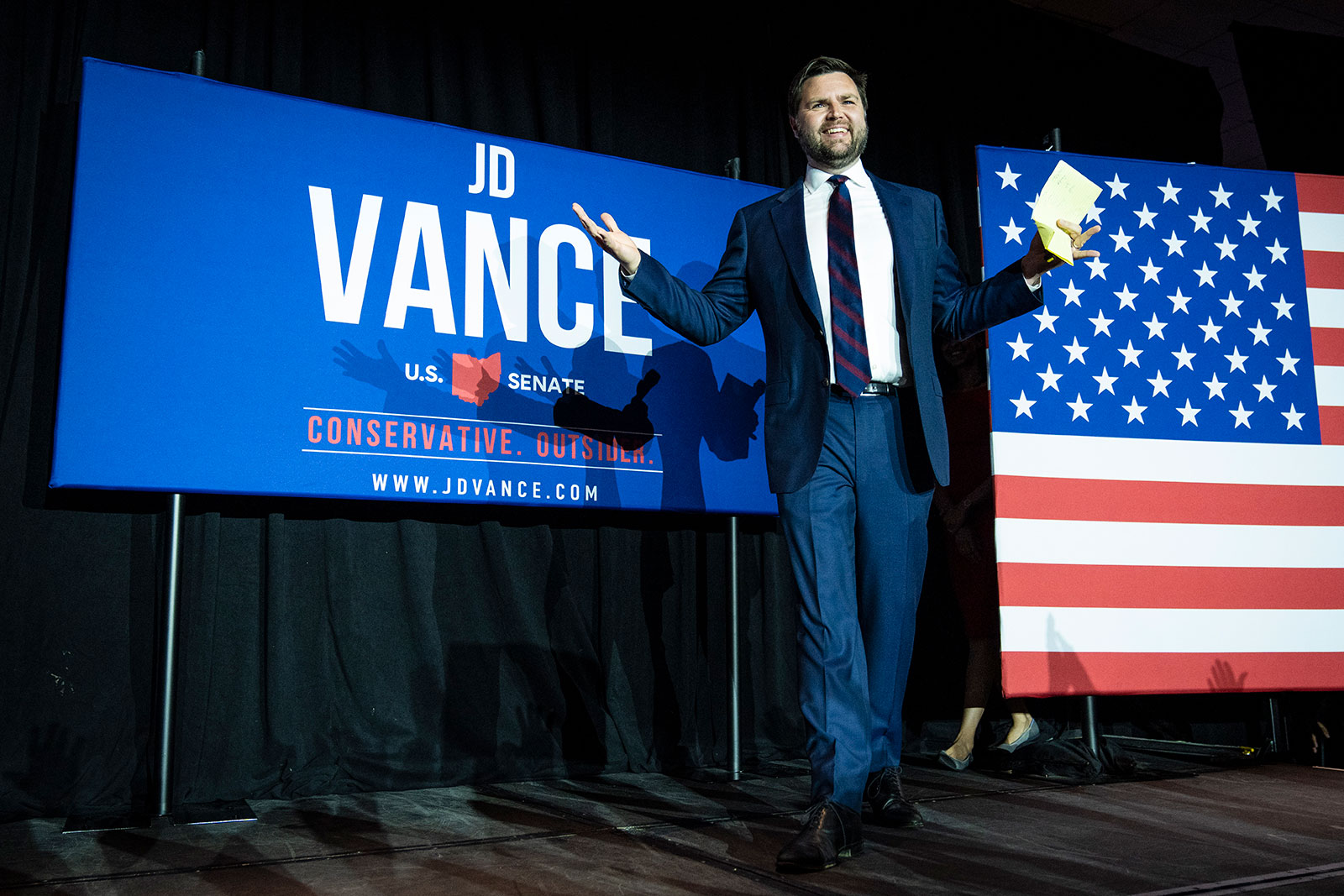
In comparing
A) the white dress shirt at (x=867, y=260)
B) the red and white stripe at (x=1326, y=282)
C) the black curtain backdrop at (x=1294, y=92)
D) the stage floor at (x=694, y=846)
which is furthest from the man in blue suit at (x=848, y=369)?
the black curtain backdrop at (x=1294, y=92)

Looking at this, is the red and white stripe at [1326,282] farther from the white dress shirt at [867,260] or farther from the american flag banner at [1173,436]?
the white dress shirt at [867,260]

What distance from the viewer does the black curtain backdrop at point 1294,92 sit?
464 centimetres

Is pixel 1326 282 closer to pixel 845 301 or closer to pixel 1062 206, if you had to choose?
Answer: pixel 1062 206

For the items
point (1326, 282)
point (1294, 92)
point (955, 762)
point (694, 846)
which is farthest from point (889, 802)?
point (1294, 92)

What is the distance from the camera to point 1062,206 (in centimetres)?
193

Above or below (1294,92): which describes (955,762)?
below

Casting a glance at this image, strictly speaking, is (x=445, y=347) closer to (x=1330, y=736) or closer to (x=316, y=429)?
(x=316, y=429)

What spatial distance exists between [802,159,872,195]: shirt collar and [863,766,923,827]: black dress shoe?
126 cm

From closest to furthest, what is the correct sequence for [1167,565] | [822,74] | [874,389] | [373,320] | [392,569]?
[874,389] < [822,74] < [373,320] < [392,569] < [1167,565]

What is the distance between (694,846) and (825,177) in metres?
1.39

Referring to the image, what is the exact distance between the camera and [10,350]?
250 cm

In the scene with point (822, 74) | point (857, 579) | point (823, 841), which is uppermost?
point (822, 74)

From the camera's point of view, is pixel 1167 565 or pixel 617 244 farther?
pixel 1167 565

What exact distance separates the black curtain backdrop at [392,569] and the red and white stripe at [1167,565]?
899 millimetres
